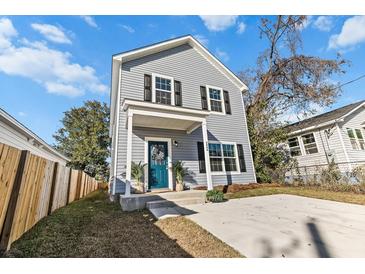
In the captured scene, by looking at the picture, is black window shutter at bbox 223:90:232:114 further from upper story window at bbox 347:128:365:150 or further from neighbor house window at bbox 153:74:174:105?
upper story window at bbox 347:128:365:150

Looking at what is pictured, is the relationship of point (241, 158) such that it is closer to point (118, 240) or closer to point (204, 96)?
point (204, 96)

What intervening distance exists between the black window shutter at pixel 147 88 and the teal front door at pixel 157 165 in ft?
6.45

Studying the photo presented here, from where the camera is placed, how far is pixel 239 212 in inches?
175

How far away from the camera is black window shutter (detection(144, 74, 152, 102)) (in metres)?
7.60

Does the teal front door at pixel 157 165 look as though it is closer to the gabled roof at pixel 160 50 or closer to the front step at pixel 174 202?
the front step at pixel 174 202

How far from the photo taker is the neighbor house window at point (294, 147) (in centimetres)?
1341

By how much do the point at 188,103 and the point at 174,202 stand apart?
16.0ft

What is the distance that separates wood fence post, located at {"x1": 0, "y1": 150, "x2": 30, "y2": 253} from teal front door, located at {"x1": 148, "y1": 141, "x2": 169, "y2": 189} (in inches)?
182

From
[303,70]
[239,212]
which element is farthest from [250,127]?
[239,212]

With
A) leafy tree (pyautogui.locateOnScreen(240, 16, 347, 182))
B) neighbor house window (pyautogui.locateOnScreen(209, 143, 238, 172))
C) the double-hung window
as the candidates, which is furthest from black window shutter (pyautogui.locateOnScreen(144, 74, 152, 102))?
leafy tree (pyautogui.locateOnScreen(240, 16, 347, 182))

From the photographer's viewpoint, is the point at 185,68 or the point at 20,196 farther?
the point at 185,68

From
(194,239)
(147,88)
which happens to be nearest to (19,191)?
(194,239)
